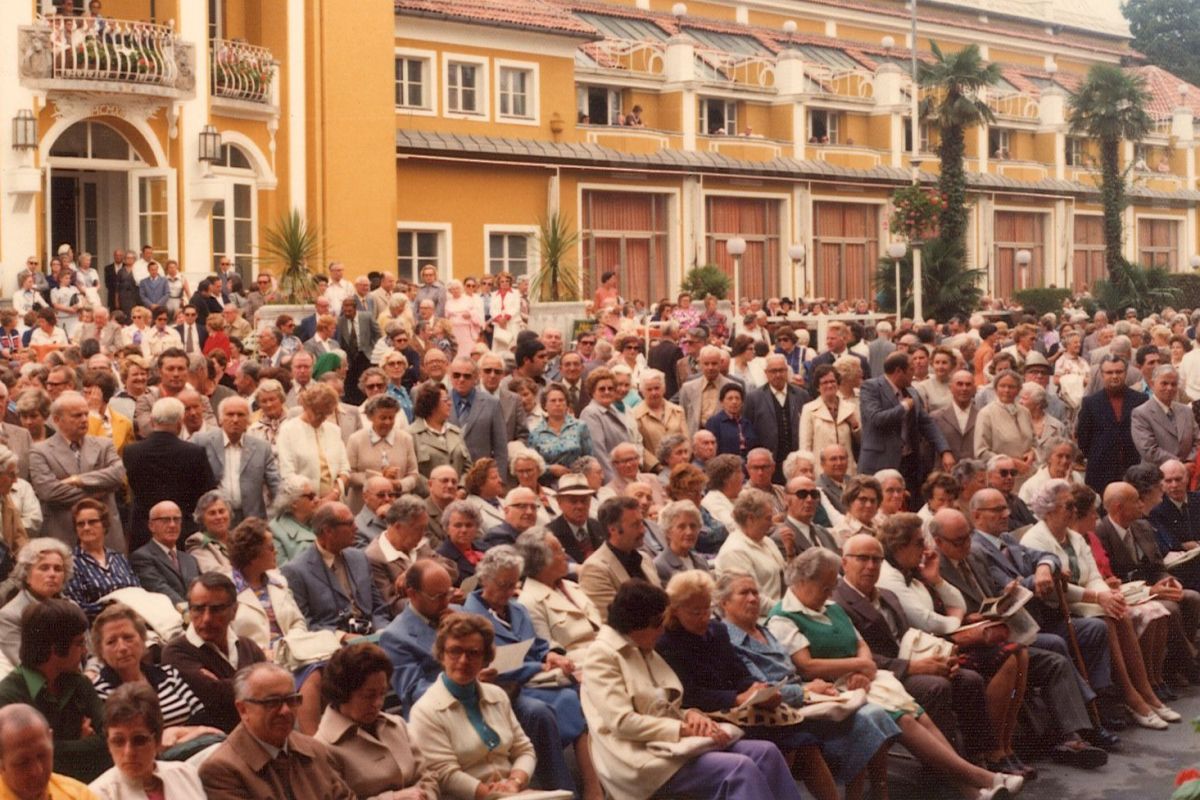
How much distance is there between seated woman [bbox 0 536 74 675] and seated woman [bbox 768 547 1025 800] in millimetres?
3801

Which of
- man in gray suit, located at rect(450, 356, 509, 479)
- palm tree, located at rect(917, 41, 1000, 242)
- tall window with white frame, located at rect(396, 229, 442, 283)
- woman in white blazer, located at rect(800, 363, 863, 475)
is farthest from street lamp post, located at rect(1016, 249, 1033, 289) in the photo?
man in gray suit, located at rect(450, 356, 509, 479)

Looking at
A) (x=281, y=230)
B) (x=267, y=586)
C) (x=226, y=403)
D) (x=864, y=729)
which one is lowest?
(x=864, y=729)

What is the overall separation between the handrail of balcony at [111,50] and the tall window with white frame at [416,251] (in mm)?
8017

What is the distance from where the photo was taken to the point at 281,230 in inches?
1159

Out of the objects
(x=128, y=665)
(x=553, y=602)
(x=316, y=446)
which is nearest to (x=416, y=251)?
(x=316, y=446)

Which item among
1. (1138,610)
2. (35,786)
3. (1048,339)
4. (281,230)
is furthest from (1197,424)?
(281,230)

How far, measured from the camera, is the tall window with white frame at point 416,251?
115 feet

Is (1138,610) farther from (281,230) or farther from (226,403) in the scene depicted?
(281,230)

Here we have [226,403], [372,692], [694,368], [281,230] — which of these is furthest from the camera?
[281,230]

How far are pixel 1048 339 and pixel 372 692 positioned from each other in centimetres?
1751

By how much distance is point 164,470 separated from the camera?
11680mm

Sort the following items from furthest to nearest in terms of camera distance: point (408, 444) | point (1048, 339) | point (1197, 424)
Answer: point (1048, 339) → point (1197, 424) → point (408, 444)

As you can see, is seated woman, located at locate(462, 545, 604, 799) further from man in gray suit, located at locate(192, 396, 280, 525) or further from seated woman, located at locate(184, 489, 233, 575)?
man in gray suit, located at locate(192, 396, 280, 525)

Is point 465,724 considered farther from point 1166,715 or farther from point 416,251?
point 416,251
